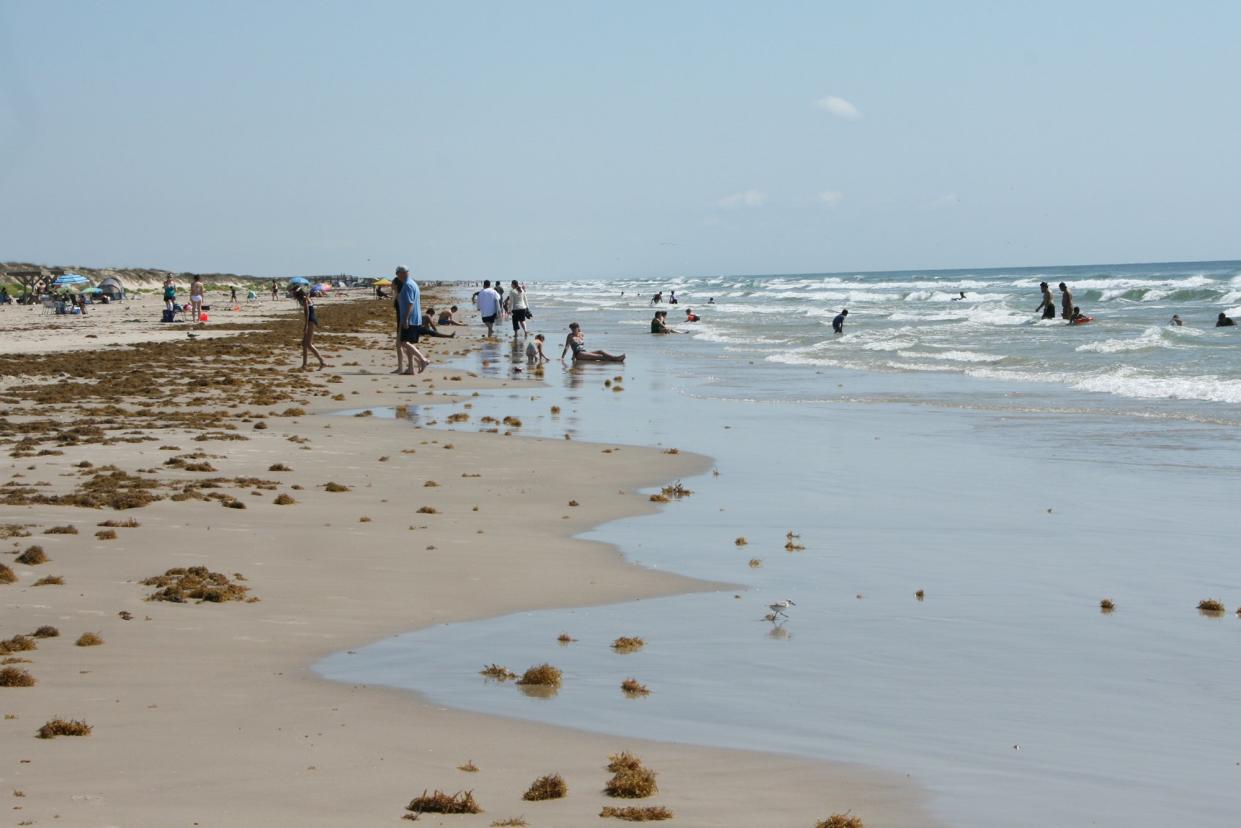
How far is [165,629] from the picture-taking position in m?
7.36

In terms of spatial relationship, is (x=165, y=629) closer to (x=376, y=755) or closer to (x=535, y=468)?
(x=376, y=755)

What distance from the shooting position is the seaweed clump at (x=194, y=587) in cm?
800

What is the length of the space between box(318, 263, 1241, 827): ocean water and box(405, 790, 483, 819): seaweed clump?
46.0 inches

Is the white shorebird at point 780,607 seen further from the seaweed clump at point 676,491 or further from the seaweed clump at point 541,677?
the seaweed clump at point 676,491

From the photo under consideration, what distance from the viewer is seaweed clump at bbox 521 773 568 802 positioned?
5.09 metres

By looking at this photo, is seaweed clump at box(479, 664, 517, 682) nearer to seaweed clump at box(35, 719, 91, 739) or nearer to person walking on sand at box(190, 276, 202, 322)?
seaweed clump at box(35, 719, 91, 739)

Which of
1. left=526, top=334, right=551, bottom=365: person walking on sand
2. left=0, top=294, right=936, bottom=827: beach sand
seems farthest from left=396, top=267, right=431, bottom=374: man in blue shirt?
left=0, top=294, right=936, bottom=827: beach sand

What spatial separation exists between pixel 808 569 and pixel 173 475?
646 centimetres

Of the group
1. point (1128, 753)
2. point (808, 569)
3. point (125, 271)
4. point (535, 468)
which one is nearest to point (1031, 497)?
point (808, 569)

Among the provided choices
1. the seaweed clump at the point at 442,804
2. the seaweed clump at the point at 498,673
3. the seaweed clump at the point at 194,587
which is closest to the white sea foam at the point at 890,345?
the seaweed clump at the point at 194,587

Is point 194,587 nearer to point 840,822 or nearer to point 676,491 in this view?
point 840,822

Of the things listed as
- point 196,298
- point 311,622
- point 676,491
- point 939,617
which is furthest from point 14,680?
point 196,298

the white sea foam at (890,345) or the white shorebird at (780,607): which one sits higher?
the white sea foam at (890,345)

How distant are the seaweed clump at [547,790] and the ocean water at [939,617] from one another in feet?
2.83
